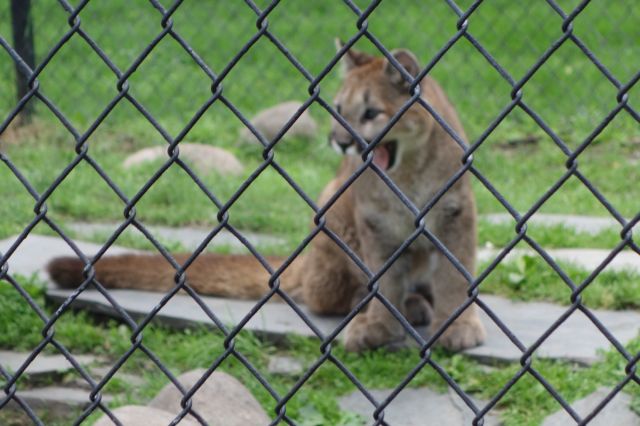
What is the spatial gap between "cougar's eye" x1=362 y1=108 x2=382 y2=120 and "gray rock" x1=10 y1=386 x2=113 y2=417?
174cm

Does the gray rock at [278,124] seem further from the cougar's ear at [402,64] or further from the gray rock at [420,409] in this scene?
the gray rock at [420,409]

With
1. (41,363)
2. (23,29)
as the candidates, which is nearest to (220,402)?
(41,363)

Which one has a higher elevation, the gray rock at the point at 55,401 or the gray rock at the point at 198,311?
the gray rock at the point at 198,311

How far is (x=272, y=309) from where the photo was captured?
225 inches

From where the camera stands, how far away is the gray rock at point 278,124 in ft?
30.4

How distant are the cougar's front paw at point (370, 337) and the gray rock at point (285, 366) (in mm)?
299

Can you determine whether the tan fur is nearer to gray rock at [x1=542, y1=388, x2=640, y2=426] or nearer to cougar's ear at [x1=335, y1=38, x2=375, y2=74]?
cougar's ear at [x1=335, y1=38, x2=375, y2=74]

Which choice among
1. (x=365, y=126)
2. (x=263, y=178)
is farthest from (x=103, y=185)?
(x=365, y=126)

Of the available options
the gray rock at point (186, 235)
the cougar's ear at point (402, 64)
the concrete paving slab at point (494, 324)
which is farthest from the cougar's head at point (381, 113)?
the gray rock at point (186, 235)

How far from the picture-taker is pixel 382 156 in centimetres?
545

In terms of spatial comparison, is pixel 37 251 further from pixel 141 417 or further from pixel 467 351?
pixel 141 417

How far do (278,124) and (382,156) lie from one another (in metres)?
3.89

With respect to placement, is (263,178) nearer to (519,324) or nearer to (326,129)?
(326,129)

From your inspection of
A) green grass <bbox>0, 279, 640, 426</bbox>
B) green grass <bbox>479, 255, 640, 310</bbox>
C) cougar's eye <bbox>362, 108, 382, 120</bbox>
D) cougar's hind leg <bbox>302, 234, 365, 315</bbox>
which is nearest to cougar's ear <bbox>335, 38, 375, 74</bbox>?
cougar's eye <bbox>362, 108, 382, 120</bbox>
